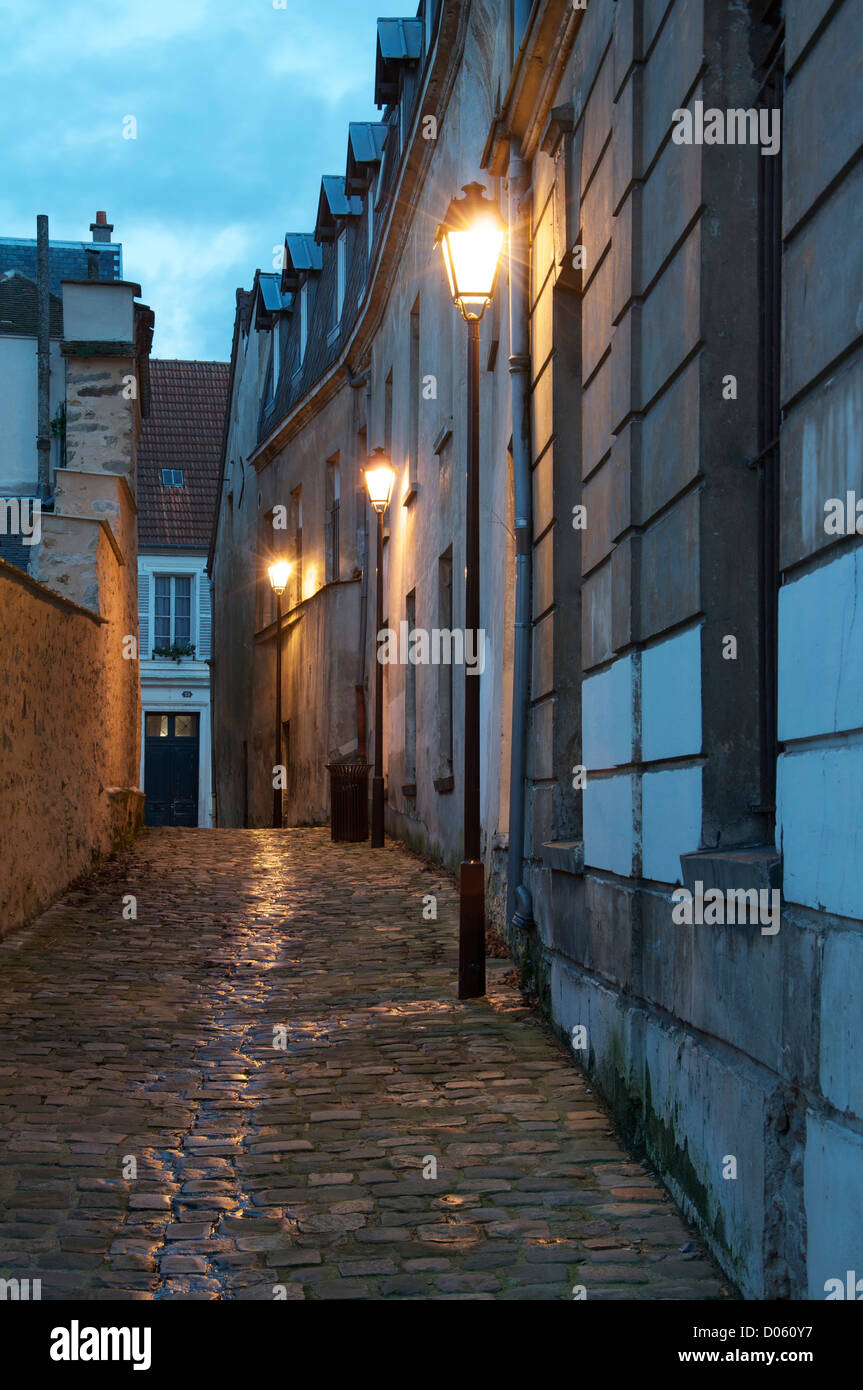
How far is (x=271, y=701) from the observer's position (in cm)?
2827

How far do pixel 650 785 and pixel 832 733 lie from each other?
2105mm

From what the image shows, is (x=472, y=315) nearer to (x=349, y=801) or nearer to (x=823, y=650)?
(x=823, y=650)

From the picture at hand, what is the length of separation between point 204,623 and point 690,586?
3327cm

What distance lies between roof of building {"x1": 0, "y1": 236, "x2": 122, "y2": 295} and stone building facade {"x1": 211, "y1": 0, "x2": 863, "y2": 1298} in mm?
17614

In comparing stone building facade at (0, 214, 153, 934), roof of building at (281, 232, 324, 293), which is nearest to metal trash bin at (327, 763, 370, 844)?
stone building facade at (0, 214, 153, 934)

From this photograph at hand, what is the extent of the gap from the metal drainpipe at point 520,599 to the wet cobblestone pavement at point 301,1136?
61 centimetres

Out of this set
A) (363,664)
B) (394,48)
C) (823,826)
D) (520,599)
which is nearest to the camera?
(823,826)

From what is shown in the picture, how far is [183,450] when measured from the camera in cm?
3947

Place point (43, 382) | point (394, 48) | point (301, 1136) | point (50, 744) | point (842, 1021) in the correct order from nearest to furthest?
point (842, 1021)
point (301, 1136)
point (50, 744)
point (394, 48)
point (43, 382)

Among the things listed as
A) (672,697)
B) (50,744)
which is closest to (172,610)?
(50,744)

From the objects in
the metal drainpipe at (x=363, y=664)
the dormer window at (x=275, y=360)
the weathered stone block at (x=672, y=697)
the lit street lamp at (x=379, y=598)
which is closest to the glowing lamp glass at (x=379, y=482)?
the lit street lamp at (x=379, y=598)
